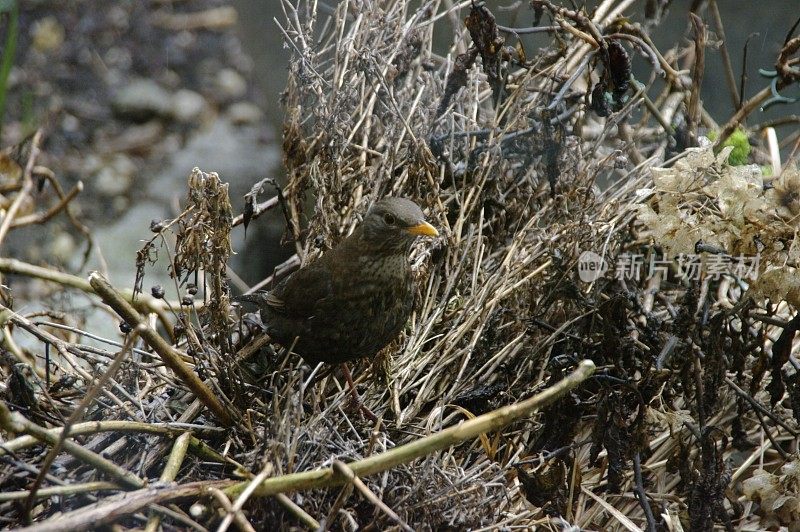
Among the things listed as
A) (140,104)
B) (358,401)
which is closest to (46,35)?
(140,104)

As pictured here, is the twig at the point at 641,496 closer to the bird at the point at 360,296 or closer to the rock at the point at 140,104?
the bird at the point at 360,296

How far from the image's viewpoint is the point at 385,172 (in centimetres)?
313

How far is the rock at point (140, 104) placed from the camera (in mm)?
5879

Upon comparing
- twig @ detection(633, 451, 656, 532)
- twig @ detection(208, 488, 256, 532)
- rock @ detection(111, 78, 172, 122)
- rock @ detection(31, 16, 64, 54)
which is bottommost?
twig @ detection(633, 451, 656, 532)

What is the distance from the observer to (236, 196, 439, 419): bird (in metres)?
2.62

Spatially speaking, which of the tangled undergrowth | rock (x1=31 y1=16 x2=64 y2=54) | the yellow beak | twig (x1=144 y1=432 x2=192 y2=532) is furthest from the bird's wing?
rock (x1=31 y1=16 x2=64 y2=54)

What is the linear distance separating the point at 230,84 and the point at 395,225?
12.5 ft

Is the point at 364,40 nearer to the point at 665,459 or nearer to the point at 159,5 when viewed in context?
the point at 665,459

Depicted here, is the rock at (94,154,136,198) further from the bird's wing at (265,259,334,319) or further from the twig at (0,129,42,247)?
the bird's wing at (265,259,334,319)

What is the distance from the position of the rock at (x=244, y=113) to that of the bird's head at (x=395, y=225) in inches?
127

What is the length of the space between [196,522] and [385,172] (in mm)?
1432

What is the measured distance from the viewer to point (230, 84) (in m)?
6.11

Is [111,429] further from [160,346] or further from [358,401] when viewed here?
[358,401]

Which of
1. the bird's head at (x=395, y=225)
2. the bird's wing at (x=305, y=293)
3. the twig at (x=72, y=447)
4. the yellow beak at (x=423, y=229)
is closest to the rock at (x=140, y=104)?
the bird's wing at (x=305, y=293)
